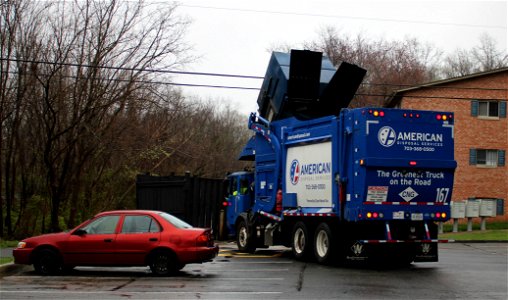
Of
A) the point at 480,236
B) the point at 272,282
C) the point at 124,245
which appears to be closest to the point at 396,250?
the point at 272,282

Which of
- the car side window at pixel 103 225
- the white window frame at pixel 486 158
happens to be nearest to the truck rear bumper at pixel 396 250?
the car side window at pixel 103 225

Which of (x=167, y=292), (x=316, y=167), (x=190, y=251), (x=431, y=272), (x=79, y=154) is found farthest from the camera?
(x=79, y=154)

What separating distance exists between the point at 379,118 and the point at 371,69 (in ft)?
120

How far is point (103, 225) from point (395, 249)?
661 centimetres

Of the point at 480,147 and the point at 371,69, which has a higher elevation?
the point at 371,69

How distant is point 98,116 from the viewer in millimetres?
28094

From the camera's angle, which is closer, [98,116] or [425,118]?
[425,118]

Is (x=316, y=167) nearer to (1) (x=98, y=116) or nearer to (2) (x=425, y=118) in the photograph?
(2) (x=425, y=118)

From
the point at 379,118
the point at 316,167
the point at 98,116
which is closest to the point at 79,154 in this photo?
the point at 98,116

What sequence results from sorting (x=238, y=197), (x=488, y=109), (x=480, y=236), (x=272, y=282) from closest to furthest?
(x=272, y=282) → (x=238, y=197) → (x=480, y=236) → (x=488, y=109)

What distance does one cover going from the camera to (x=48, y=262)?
49.3 feet

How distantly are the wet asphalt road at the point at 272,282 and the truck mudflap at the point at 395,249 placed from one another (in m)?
0.30

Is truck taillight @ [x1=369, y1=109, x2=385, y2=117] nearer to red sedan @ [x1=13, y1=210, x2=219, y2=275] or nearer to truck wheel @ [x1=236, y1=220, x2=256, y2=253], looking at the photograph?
red sedan @ [x1=13, y1=210, x2=219, y2=275]

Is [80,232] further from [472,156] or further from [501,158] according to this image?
[501,158]
